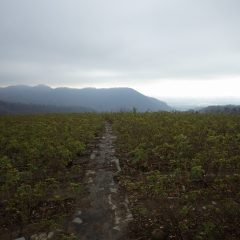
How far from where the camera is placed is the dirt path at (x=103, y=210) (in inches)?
268

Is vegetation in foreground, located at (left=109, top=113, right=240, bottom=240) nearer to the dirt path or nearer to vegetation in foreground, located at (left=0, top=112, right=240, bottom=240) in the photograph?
vegetation in foreground, located at (left=0, top=112, right=240, bottom=240)

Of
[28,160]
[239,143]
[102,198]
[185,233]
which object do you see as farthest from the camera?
[239,143]

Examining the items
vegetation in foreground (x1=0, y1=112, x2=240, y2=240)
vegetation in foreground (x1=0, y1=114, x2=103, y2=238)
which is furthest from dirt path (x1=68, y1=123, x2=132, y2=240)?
vegetation in foreground (x1=0, y1=114, x2=103, y2=238)

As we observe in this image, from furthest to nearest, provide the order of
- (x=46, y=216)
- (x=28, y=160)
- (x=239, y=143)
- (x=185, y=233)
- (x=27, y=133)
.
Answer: (x=27, y=133)
(x=239, y=143)
(x=28, y=160)
(x=46, y=216)
(x=185, y=233)

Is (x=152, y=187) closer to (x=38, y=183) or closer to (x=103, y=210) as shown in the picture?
(x=103, y=210)

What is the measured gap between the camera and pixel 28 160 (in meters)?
12.3

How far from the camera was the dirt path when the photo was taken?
680 centimetres

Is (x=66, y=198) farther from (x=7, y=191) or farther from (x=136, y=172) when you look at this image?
(x=136, y=172)

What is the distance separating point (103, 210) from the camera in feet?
25.9

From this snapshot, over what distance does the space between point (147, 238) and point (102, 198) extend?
243 cm

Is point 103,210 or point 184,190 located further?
point 184,190

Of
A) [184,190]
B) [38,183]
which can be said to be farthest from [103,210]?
[38,183]

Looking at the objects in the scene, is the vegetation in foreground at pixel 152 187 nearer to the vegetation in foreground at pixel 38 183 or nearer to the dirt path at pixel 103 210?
the vegetation in foreground at pixel 38 183

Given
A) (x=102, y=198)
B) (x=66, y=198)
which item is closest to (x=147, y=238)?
(x=102, y=198)
